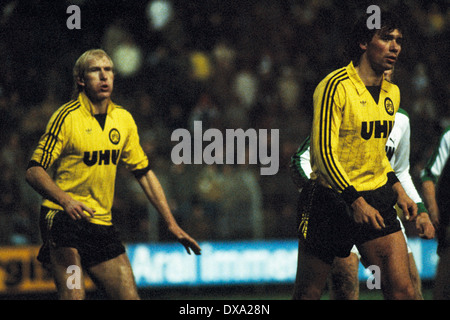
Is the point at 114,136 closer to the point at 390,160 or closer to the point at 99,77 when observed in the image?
the point at 99,77

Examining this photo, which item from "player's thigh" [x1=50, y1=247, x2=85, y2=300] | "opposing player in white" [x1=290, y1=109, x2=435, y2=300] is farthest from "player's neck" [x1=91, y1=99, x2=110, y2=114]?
"opposing player in white" [x1=290, y1=109, x2=435, y2=300]

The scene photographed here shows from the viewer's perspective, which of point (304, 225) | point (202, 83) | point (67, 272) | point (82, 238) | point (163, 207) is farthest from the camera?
point (202, 83)

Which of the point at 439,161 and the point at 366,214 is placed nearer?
the point at 366,214

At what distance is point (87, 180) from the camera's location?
655 centimetres

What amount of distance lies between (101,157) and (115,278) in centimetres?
93

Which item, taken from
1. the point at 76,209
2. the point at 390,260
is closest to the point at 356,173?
the point at 390,260

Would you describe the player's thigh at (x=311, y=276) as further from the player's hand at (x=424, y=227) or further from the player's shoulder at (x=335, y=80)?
the player's shoulder at (x=335, y=80)

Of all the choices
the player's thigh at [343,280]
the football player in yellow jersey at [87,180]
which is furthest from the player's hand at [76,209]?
the player's thigh at [343,280]

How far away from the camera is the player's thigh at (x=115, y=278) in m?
6.37

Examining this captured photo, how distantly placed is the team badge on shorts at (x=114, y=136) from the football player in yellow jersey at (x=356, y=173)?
1635 mm

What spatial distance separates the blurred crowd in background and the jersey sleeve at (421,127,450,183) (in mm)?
2608

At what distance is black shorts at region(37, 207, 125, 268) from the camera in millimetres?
6434

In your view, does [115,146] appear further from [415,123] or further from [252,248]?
[415,123]

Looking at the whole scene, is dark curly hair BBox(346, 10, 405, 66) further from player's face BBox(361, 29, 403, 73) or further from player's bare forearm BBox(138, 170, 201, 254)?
player's bare forearm BBox(138, 170, 201, 254)
